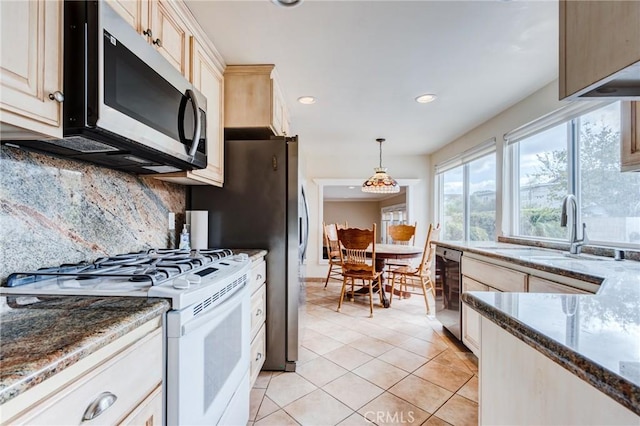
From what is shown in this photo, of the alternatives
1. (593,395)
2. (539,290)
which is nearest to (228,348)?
(593,395)

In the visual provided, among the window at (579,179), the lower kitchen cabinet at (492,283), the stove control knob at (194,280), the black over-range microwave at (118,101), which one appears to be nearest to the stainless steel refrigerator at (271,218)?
the black over-range microwave at (118,101)

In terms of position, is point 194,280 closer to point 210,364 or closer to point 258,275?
point 210,364

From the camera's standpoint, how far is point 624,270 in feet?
4.50

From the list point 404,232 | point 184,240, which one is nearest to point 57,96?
point 184,240

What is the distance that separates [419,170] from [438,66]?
3213mm

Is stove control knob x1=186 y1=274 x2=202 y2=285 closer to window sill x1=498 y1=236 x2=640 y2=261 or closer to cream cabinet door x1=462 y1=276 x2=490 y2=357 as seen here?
cream cabinet door x1=462 y1=276 x2=490 y2=357

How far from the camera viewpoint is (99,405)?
65 cm

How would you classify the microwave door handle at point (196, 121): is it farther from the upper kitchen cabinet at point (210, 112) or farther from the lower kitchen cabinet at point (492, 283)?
the lower kitchen cabinet at point (492, 283)

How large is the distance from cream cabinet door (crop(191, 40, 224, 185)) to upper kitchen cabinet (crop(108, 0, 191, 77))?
0.10 m

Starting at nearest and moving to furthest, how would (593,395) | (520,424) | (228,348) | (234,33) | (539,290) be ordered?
1. (593,395)
2. (520,424)
3. (228,348)
4. (539,290)
5. (234,33)

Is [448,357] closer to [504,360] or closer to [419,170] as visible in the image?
[504,360]

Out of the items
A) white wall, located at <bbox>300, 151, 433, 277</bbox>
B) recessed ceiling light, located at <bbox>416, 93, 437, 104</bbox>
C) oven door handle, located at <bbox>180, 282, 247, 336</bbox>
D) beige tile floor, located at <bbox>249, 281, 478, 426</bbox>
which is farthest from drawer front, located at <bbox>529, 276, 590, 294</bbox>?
white wall, located at <bbox>300, 151, 433, 277</bbox>

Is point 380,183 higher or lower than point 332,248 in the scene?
higher

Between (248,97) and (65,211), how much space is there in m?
1.40
